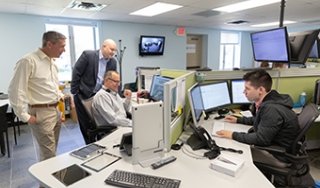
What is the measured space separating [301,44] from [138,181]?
2.16 metres

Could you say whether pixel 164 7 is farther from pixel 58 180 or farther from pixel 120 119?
pixel 58 180

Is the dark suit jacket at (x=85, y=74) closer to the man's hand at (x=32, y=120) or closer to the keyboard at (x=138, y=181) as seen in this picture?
the man's hand at (x=32, y=120)

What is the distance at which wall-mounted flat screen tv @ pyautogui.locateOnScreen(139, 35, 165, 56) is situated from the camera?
6254 millimetres

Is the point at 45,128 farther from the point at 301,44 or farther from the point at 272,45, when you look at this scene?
the point at 301,44

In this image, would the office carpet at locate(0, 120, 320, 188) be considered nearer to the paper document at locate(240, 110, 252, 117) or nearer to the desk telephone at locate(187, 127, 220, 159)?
the paper document at locate(240, 110, 252, 117)

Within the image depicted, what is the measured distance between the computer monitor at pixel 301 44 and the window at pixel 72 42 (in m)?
4.56

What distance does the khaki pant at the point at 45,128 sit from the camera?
2.07 m

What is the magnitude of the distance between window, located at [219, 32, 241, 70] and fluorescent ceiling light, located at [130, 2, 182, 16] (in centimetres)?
412

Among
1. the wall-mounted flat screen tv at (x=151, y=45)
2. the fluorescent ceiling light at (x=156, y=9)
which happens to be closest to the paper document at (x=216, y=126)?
the fluorescent ceiling light at (x=156, y=9)

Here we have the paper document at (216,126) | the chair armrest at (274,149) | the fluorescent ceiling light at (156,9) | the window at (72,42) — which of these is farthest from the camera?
the window at (72,42)

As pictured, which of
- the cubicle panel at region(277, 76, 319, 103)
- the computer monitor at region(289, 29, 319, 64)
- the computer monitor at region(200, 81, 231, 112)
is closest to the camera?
the computer monitor at region(289, 29, 319, 64)

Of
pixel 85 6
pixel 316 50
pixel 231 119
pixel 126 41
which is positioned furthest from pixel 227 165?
pixel 126 41

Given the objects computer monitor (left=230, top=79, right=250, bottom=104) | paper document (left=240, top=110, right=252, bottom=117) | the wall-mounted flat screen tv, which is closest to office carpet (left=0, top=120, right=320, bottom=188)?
paper document (left=240, top=110, right=252, bottom=117)

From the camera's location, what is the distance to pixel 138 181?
3.92 feet
